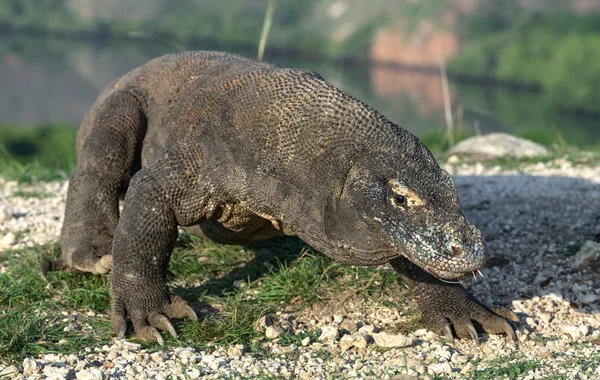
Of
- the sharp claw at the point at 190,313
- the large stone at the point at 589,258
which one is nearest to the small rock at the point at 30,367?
the sharp claw at the point at 190,313

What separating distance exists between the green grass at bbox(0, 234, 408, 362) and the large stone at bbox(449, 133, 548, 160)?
17.7 feet

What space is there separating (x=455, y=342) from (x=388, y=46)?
144ft

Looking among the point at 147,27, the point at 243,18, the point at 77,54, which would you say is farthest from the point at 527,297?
the point at 77,54

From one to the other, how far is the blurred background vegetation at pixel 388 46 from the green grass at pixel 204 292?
3246cm

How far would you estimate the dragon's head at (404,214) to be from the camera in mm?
4219

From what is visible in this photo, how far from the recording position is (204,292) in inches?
231

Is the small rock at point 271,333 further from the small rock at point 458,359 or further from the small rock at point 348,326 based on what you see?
the small rock at point 458,359

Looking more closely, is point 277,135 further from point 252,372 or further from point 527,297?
point 527,297

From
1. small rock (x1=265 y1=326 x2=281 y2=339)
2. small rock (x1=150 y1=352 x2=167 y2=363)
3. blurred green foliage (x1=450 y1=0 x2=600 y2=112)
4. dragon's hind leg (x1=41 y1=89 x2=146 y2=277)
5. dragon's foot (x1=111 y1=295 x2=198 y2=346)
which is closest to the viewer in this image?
small rock (x1=150 y1=352 x2=167 y2=363)

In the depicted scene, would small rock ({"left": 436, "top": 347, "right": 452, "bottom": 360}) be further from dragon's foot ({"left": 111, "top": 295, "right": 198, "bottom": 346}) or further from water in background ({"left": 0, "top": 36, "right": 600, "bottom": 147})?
water in background ({"left": 0, "top": 36, "right": 600, "bottom": 147})

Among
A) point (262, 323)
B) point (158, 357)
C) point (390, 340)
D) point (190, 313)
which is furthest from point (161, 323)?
point (390, 340)

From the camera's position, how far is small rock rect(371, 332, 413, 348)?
5027 millimetres

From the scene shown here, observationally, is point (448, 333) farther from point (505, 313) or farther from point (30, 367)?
point (30, 367)

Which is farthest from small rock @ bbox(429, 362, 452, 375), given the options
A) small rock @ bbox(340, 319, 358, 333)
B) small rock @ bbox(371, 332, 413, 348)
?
small rock @ bbox(340, 319, 358, 333)
